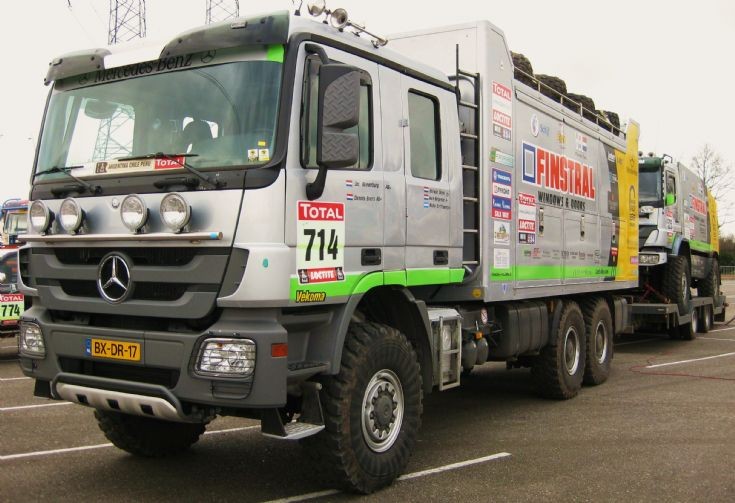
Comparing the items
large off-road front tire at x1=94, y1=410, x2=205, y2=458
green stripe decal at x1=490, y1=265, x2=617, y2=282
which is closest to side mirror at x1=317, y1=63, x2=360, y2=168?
large off-road front tire at x1=94, y1=410, x2=205, y2=458

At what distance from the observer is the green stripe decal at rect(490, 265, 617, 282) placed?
23.2ft

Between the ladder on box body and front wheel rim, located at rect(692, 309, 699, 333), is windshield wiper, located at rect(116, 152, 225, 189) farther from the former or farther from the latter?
front wheel rim, located at rect(692, 309, 699, 333)

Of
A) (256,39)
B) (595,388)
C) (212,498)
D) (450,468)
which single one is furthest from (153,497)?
(595,388)

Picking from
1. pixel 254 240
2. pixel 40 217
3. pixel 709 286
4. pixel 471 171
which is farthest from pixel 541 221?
pixel 709 286

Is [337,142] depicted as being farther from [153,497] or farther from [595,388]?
[595,388]

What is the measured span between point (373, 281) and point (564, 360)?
163 inches

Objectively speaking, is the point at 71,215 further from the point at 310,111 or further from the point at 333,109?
the point at 333,109

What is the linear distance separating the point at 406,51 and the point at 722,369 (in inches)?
280

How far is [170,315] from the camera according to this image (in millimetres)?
4434

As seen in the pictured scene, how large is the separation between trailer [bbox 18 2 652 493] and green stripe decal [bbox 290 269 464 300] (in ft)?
0.05

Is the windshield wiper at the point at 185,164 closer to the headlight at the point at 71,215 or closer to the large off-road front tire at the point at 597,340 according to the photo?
the headlight at the point at 71,215

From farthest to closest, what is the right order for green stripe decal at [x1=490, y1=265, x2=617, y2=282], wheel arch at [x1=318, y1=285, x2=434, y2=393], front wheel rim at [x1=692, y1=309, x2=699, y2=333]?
front wheel rim at [x1=692, y1=309, x2=699, y2=333] → green stripe decal at [x1=490, y1=265, x2=617, y2=282] → wheel arch at [x1=318, y1=285, x2=434, y2=393]

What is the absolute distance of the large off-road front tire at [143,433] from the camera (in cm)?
571

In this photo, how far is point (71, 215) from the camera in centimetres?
485
